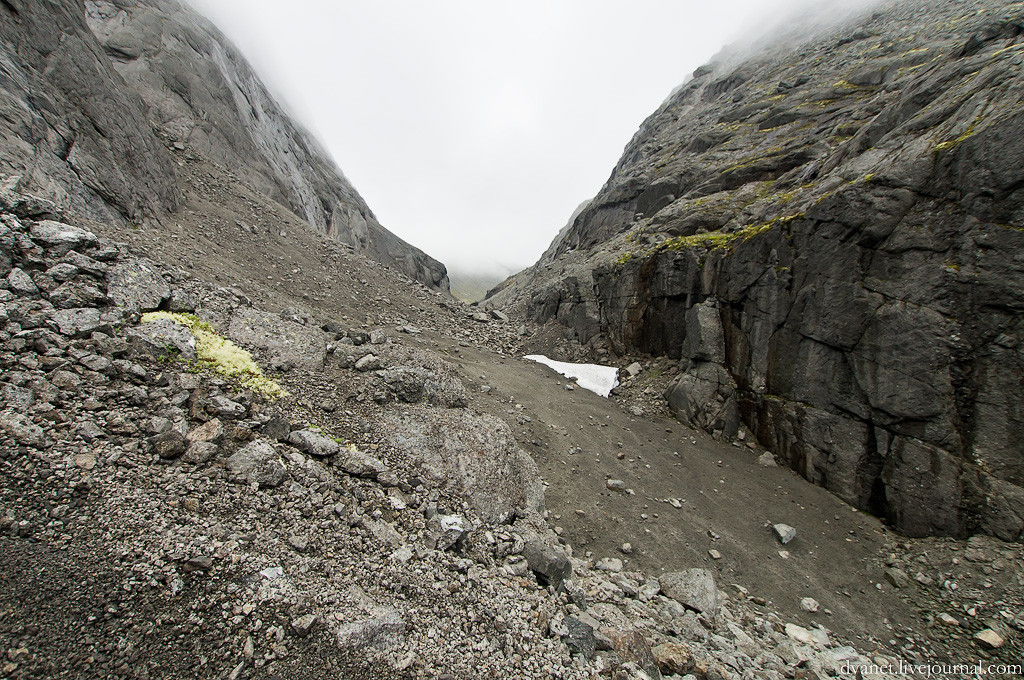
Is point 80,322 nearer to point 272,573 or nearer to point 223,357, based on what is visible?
point 223,357

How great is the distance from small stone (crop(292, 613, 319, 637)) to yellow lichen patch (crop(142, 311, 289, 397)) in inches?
231

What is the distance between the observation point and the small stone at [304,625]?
5520mm

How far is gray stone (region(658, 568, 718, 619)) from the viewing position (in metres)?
9.34

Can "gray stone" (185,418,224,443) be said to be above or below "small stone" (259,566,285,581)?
above

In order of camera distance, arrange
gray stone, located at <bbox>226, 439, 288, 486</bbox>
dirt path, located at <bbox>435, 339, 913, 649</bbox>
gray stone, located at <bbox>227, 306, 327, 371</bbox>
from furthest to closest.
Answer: gray stone, located at <bbox>227, 306, 327, 371</bbox> → dirt path, located at <bbox>435, 339, 913, 649</bbox> → gray stone, located at <bbox>226, 439, 288, 486</bbox>

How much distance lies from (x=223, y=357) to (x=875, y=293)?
72.3 ft

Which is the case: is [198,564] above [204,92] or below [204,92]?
below

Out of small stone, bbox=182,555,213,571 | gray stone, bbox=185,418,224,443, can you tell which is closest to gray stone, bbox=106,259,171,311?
gray stone, bbox=185,418,224,443

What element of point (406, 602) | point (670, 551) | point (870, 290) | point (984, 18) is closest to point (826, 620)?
point (670, 551)

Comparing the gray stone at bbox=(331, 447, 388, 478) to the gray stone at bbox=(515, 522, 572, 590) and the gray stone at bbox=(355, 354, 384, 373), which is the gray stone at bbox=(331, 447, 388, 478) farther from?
the gray stone at bbox=(515, 522, 572, 590)

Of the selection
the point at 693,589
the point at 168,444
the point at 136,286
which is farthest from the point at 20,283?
the point at 693,589

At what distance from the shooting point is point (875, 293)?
14.3m

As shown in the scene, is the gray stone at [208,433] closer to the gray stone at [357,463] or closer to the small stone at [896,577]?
the gray stone at [357,463]

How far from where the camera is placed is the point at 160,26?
3130 cm
